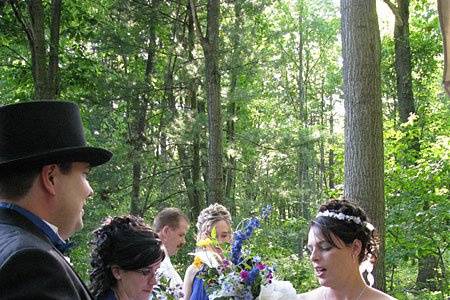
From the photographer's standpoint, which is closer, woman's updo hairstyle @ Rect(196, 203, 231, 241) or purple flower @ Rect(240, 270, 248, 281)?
purple flower @ Rect(240, 270, 248, 281)

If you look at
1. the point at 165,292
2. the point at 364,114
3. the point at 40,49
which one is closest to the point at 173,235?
the point at 165,292

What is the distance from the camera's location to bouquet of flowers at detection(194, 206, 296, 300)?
2822 mm

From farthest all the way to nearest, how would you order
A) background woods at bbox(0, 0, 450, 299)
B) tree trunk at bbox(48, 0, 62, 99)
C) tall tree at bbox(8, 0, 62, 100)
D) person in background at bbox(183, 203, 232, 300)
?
tree trunk at bbox(48, 0, 62, 99) → tall tree at bbox(8, 0, 62, 100) → background woods at bbox(0, 0, 450, 299) → person in background at bbox(183, 203, 232, 300)

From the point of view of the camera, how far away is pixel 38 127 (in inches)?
70.5

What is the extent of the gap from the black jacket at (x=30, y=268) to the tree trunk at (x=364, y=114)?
14.6 feet

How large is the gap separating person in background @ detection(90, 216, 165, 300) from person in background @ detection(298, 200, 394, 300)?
0.99 meters

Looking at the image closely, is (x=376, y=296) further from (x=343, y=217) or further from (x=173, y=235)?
(x=173, y=235)

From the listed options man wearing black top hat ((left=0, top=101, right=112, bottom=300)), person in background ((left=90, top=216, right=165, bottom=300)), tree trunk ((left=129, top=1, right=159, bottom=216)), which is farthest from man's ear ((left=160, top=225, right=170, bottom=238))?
tree trunk ((left=129, top=1, right=159, bottom=216))

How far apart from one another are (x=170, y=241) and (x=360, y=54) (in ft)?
9.08

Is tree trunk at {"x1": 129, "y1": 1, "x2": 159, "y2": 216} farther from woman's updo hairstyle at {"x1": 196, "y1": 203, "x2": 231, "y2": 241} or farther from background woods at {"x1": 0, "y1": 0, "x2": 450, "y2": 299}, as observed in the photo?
woman's updo hairstyle at {"x1": 196, "y1": 203, "x2": 231, "y2": 241}

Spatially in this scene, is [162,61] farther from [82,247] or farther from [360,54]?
[360,54]

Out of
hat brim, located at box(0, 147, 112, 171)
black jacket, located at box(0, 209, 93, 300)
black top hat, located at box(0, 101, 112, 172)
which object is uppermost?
black top hat, located at box(0, 101, 112, 172)

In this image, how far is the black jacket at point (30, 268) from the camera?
1407 mm

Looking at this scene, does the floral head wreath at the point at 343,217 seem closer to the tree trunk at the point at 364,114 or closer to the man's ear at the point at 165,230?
the man's ear at the point at 165,230
